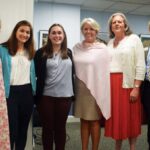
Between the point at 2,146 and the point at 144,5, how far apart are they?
160 inches

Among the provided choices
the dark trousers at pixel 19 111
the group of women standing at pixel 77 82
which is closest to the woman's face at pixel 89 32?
the group of women standing at pixel 77 82

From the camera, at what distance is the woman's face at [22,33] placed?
2186 millimetres

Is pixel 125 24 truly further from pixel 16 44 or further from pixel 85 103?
pixel 16 44

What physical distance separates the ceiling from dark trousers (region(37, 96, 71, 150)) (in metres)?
2.99

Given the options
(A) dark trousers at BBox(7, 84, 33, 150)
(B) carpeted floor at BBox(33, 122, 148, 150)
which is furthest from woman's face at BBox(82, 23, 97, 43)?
(B) carpeted floor at BBox(33, 122, 148, 150)

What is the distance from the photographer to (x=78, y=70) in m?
2.38

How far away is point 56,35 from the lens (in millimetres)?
→ 2264

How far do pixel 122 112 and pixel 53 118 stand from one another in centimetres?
64

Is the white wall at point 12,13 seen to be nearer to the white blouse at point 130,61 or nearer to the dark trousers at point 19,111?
the dark trousers at point 19,111

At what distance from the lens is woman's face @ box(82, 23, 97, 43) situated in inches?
93.2

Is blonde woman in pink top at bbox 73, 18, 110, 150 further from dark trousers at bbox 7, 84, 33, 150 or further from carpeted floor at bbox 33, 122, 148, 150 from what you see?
carpeted floor at bbox 33, 122, 148, 150

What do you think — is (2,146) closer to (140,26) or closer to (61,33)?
(61,33)

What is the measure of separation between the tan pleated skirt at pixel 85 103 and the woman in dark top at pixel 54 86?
0.11m

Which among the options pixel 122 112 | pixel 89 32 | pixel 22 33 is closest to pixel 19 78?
pixel 22 33
